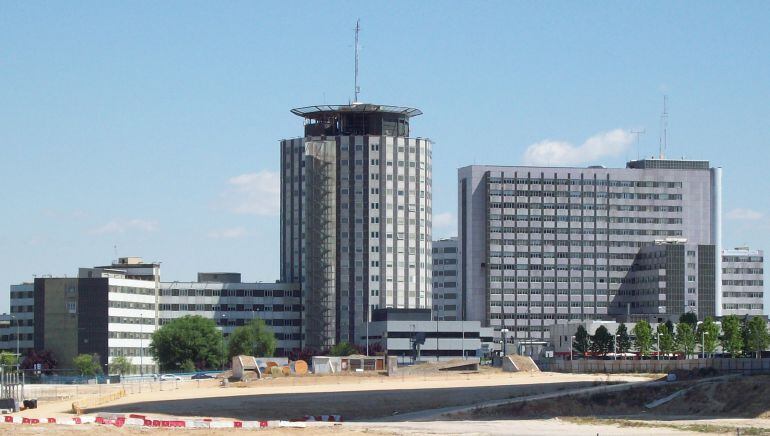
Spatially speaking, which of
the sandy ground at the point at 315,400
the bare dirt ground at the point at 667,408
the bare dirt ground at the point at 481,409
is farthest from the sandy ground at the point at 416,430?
the sandy ground at the point at 315,400

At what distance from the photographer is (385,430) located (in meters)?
134

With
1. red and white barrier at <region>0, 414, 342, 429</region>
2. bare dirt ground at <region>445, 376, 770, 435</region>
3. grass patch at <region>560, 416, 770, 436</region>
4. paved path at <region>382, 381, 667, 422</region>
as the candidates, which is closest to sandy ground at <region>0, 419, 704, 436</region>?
grass patch at <region>560, 416, 770, 436</region>

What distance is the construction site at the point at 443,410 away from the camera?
136 metres

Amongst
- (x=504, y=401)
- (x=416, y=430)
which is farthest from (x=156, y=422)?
(x=504, y=401)

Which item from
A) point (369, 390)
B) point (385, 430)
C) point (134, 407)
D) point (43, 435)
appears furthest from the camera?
point (369, 390)

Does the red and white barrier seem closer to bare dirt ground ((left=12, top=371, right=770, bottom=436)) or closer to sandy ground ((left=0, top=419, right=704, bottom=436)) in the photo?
bare dirt ground ((left=12, top=371, right=770, bottom=436))

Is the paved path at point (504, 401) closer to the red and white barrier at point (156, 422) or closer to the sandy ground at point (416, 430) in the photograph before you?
the sandy ground at point (416, 430)

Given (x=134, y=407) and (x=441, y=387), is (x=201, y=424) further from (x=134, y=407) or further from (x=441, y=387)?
(x=441, y=387)

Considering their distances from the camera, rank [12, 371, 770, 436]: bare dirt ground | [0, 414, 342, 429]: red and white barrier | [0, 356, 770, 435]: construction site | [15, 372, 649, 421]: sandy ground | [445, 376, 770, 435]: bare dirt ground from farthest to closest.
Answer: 1. [15, 372, 649, 421]: sandy ground
2. [445, 376, 770, 435]: bare dirt ground
3. [0, 414, 342, 429]: red and white barrier
4. [0, 356, 770, 435]: construction site
5. [12, 371, 770, 436]: bare dirt ground

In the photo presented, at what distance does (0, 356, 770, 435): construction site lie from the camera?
135750 mm

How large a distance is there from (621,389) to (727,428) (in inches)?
1415

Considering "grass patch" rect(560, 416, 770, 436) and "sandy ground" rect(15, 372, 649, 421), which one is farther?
"sandy ground" rect(15, 372, 649, 421)

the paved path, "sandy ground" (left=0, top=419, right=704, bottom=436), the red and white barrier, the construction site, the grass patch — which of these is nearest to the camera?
"sandy ground" (left=0, top=419, right=704, bottom=436)

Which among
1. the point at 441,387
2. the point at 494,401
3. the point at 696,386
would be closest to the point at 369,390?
the point at 441,387
